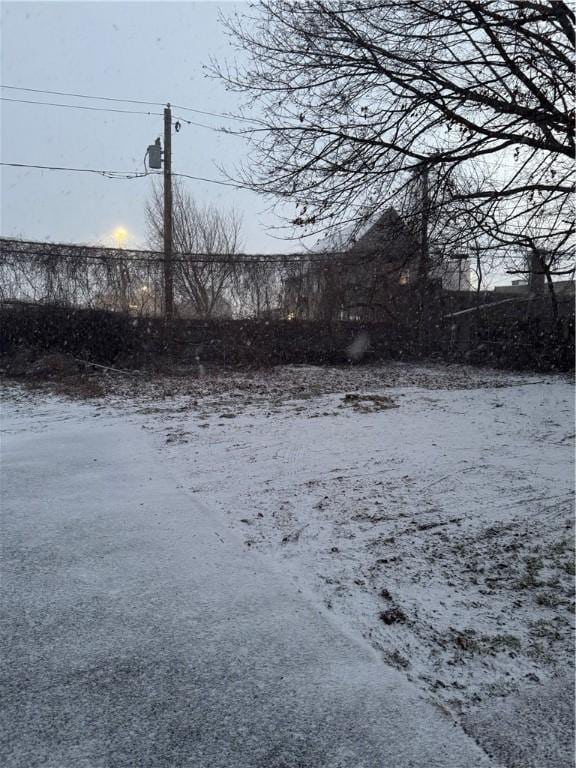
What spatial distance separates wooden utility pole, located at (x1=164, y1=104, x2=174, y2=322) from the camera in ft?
45.2

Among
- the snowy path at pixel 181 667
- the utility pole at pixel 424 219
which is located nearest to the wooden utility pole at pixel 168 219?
the utility pole at pixel 424 219

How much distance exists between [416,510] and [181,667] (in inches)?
86.0

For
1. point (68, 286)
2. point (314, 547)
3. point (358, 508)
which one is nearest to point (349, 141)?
point (358, 508)

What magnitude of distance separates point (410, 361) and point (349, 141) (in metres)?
10.8

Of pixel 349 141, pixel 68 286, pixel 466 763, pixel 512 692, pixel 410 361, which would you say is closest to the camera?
pixel 466 763

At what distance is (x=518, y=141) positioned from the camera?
14.6ft

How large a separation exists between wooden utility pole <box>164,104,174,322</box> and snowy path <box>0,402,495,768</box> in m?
10.7

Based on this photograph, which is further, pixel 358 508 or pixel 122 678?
pixel 358 508

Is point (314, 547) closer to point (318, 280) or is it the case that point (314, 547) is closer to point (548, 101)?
point (548, 101)

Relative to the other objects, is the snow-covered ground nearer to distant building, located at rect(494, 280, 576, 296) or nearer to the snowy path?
the snowy path

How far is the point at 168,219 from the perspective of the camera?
45.3 feet

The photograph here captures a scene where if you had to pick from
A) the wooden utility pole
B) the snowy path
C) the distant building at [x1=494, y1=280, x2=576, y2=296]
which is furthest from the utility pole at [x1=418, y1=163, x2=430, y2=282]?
the wooden utility pole

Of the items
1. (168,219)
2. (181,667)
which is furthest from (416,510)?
(168,219)

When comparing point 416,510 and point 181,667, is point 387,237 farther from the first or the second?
point 181,667
